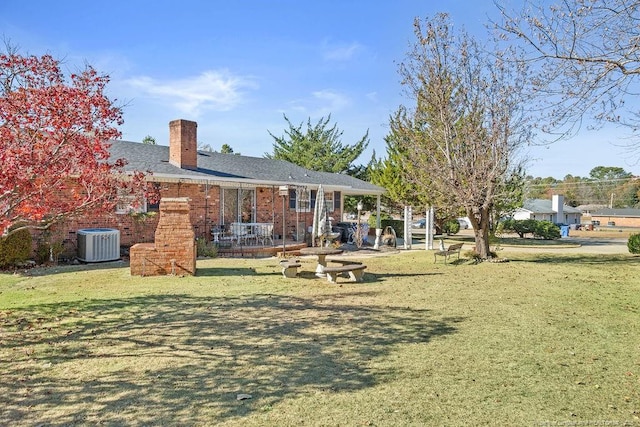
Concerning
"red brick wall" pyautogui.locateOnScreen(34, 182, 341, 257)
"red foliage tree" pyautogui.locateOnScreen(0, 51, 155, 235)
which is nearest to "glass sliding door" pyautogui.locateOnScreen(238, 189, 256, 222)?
"red brick wall" pyautogui.locateOnScreen(34, 182, 341, 257)

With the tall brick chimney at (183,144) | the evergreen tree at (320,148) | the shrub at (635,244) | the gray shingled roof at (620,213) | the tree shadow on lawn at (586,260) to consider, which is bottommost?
the tree shadow on lawn at (586,260)

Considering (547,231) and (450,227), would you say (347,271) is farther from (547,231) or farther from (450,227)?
(450,227)

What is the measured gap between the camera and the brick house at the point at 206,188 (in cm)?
1596

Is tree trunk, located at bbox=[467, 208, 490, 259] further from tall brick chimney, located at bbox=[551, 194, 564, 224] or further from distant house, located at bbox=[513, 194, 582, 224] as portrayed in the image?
tall brick chimney, located at bbox=[551, 194, 564, 224]

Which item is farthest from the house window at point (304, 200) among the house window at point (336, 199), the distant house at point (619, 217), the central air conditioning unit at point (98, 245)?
the distant house at point (619, 217)

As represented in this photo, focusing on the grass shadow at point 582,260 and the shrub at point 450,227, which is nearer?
the grass shadow at point 582,260

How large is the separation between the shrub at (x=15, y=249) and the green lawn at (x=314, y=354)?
8.53 ft

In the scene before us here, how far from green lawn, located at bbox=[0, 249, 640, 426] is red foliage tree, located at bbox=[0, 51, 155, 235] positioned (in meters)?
1.87

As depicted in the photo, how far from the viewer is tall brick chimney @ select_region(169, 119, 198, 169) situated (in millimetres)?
18266

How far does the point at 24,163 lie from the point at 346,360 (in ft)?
16.2

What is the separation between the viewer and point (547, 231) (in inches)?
1232

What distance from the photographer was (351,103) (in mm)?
25250

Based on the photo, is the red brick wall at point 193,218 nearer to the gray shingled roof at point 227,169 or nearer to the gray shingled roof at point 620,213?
the gray shingled roof at point 227,169

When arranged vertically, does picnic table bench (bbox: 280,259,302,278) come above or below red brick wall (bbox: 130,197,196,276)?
below
